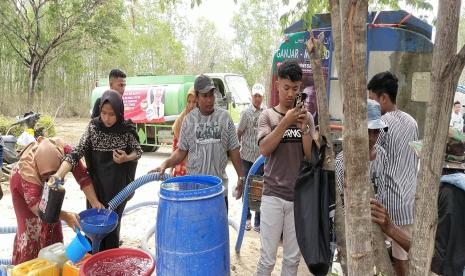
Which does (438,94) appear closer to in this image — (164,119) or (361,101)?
(361,101)

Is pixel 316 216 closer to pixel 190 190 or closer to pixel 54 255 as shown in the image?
pixel 190 190

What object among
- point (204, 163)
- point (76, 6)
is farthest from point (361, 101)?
point (76, 6)

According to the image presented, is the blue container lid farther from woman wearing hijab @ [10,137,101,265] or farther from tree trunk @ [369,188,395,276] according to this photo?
tree trunk @ [369,188,395,276]

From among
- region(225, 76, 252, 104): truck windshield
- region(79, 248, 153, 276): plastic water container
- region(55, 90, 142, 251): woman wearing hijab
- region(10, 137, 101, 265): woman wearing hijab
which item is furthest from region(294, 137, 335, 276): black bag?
region(225, 76, 252, 104): truck windshield

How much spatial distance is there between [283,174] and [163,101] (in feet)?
24.5

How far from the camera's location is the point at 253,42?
2238 cm

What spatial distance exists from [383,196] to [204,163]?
4.65 feet

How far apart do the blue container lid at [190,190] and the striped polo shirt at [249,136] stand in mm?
2125

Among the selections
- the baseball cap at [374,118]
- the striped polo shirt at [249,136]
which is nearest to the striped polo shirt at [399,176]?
the baseball cap at [374,118]

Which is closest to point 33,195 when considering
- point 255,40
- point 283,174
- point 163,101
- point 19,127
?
point 283,174

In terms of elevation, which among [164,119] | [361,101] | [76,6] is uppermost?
[76,6]

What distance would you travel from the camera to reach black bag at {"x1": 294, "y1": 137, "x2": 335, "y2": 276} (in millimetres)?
1995

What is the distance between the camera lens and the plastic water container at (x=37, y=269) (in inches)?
83.7

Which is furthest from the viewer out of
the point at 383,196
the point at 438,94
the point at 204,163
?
the point at 204,163
